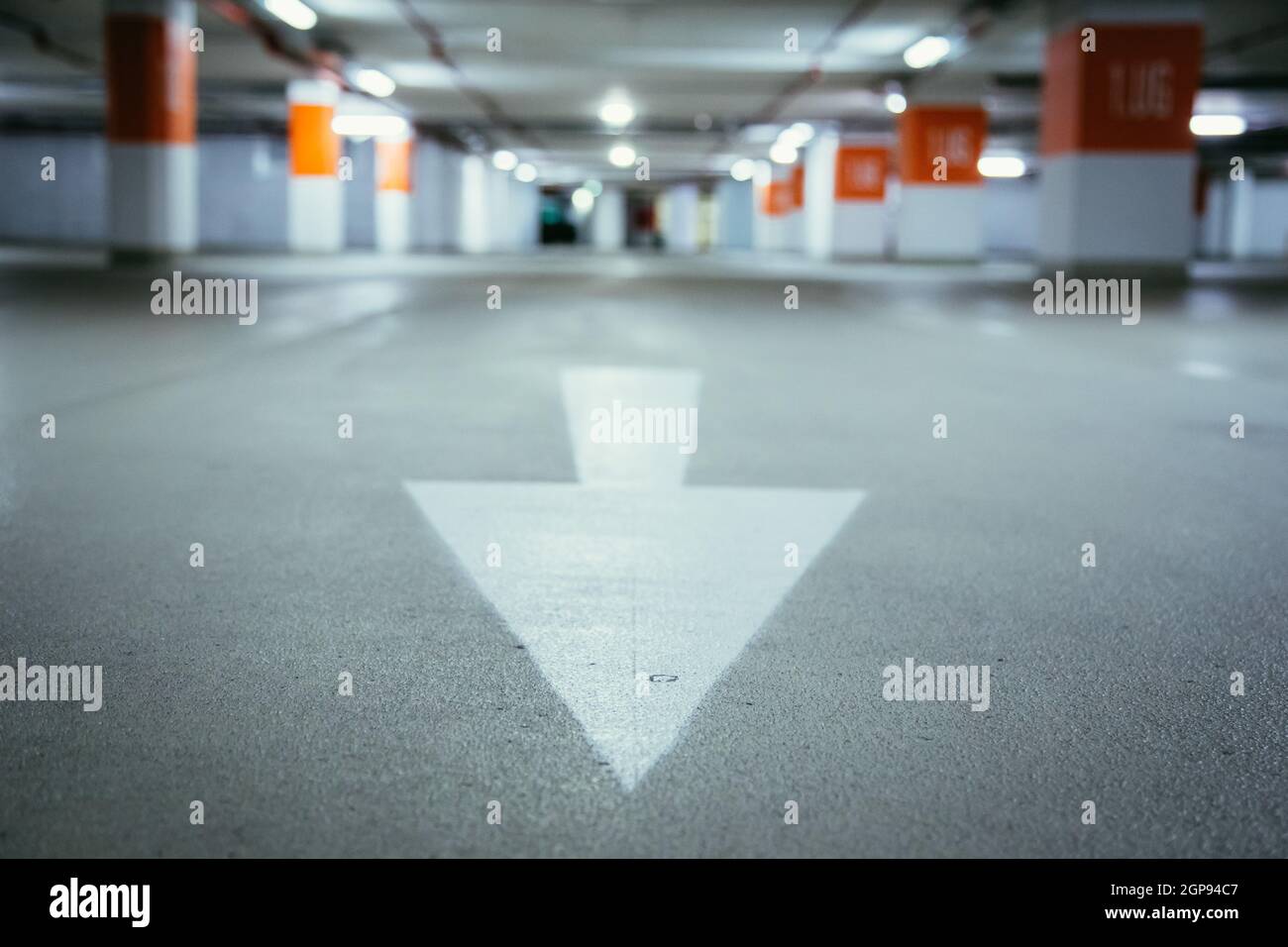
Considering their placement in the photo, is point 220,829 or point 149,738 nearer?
point 220,829

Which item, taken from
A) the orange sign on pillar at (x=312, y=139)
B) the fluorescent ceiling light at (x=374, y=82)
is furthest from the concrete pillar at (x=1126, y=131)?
the orange sign on pillar at (x=312, y=139)

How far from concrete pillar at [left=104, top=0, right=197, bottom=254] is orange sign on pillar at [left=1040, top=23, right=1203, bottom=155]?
15.4 meters

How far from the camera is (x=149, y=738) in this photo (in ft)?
7.96

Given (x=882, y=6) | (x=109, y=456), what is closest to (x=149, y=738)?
(x=109, y=456)

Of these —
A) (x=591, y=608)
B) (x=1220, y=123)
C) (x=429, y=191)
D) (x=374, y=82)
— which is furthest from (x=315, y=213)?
(x=591, y=608)

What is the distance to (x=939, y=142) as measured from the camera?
107 ft

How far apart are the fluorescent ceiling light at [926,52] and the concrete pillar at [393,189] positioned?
67.6 feet

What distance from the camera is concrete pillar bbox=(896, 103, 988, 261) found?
32.5 metres

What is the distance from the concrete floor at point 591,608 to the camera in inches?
83.3

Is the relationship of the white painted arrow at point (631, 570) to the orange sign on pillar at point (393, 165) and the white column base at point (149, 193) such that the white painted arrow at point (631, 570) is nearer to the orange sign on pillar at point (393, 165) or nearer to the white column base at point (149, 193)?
the white column base at point (149, 193)

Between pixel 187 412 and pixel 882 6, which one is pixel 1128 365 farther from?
pixel 882 6

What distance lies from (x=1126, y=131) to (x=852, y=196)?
68.9 ft

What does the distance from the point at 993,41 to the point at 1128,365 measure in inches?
666

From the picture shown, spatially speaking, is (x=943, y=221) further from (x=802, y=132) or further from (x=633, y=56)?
(x=633, y=56)
